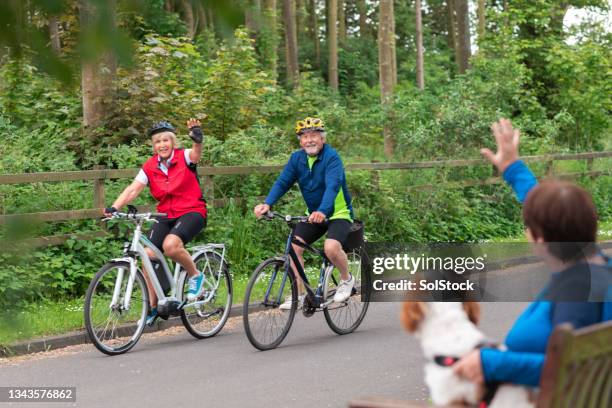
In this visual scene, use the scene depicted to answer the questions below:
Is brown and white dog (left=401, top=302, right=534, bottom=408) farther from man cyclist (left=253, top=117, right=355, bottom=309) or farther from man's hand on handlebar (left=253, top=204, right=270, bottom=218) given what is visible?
man cyclist (left=253, top=117, right=355, bottom=309)

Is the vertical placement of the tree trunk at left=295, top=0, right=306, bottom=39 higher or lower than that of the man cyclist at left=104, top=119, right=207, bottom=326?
higher

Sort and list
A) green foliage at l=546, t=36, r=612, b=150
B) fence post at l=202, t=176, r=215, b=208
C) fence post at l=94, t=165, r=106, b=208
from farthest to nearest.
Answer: green foliage at l=546, t=36, r=612, b=150
fence post at l=202, t=176, r=215, b=208
fence post at l=94, t=165, r=106, b=208

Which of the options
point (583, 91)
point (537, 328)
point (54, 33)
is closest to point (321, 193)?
point (537, 328)

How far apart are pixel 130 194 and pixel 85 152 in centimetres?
529

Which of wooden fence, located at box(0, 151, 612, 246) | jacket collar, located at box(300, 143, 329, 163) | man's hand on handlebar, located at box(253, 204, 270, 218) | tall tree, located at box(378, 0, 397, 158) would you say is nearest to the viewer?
man's hand on handlebar, located at box(253, 204, 270, 218)

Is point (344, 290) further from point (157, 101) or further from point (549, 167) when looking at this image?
point (549, 167)

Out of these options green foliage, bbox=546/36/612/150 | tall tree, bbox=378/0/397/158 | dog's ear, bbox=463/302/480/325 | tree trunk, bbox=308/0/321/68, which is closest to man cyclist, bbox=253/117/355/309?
dog's ear, bbox=463/302/480/325

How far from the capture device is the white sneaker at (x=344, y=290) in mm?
9841

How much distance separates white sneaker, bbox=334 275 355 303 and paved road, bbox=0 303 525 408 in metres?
0.40

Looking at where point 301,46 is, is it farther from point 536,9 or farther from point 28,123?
point 28,123

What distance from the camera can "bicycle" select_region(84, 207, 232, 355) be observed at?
915 centimetres

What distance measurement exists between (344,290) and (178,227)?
66.0 inches

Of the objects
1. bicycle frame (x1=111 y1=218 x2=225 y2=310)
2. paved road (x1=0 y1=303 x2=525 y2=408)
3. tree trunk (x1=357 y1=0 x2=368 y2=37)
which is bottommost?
paved road (x1=0 y1=303 x2=525 y2=408)

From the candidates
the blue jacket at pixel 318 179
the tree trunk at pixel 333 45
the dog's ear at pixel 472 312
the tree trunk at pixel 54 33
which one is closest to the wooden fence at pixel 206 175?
the blue jacket at pixel 318 179
